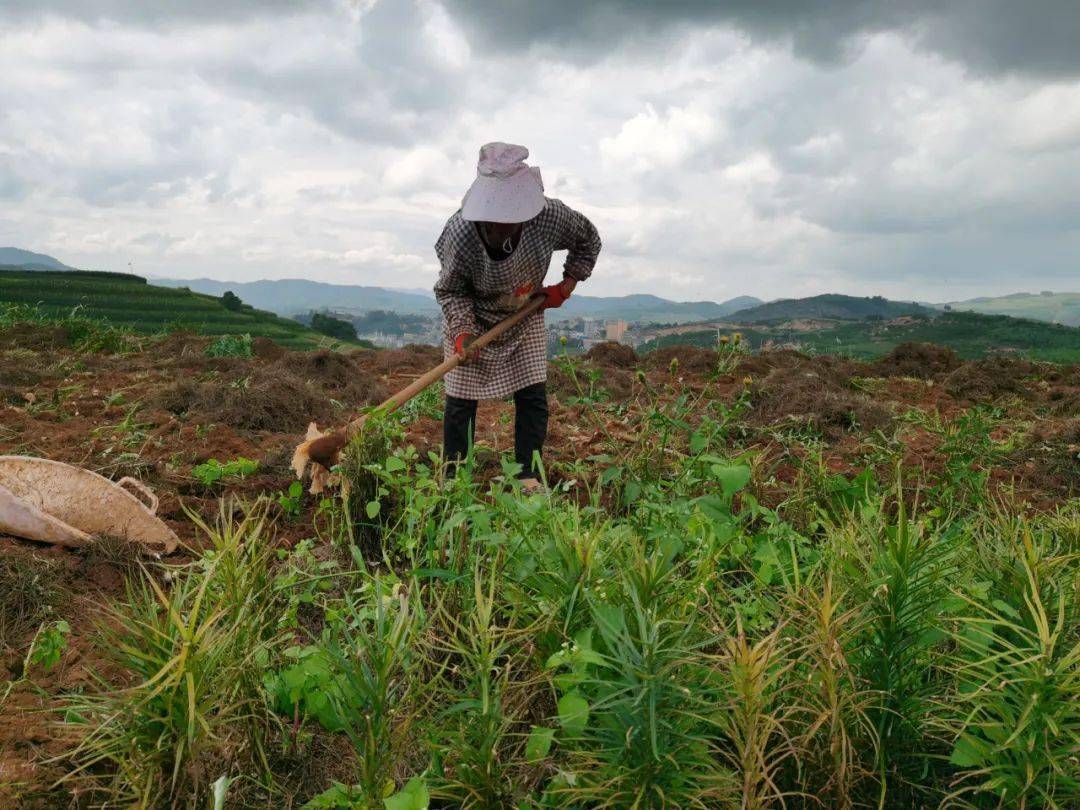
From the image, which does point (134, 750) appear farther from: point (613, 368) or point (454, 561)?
point (613, 368)

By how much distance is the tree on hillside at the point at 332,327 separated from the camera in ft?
63.4

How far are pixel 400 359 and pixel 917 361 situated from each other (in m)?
6.11

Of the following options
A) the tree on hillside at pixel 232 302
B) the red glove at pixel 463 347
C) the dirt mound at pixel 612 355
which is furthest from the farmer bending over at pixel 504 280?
the tree on hillside at pixel 232 302

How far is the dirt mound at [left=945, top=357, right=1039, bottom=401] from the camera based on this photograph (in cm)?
707

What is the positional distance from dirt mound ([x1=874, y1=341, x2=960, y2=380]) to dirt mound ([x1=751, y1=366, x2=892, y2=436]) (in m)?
2.59

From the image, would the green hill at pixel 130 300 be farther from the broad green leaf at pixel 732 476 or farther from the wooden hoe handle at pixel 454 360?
the broad green leaf at pixel 732 476

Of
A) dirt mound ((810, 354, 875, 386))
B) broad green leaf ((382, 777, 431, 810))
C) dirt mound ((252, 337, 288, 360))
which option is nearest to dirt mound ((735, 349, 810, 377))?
dirt mound ((810, 354, 875, 386))

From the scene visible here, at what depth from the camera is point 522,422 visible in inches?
157

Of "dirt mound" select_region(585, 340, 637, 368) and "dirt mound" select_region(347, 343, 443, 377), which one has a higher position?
"dirt mound" select_region(585, 340, 637, 368)

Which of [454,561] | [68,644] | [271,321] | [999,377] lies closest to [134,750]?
[454,561]

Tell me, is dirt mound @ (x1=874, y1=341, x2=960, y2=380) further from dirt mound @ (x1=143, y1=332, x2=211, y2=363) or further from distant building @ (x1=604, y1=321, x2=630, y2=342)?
dirt mound @ (x1=143, y1=332, x2=211, y2=363)

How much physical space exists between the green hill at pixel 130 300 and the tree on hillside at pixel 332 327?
72 centimetres

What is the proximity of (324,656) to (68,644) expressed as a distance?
1.11 meters

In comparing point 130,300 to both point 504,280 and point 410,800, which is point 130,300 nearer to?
point 504,280
